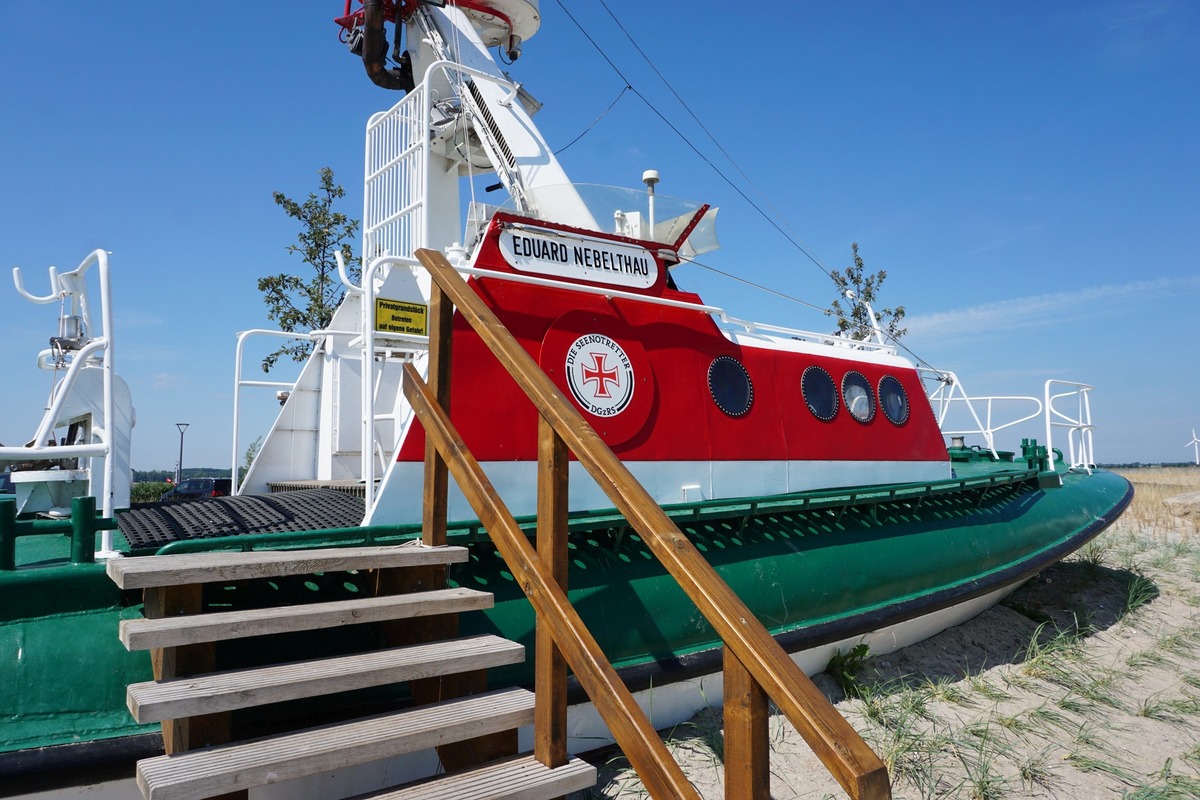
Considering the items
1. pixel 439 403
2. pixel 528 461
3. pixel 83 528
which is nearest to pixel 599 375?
pixel 528 461

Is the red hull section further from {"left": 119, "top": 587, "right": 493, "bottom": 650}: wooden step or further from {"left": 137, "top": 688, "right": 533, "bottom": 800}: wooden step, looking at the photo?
{"left": 137, "top": 688, "right": 533, "bottom": 800}: wooden step

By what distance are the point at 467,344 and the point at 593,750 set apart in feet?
8.02

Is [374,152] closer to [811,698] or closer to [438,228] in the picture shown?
[438,228]

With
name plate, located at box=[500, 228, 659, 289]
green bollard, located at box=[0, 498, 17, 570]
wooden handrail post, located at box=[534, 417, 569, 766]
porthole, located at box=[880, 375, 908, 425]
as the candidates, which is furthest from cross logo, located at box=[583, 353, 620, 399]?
porthole, located at box=[880, 375, 908, 425]

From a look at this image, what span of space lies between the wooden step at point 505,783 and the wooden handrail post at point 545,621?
0.07 meters

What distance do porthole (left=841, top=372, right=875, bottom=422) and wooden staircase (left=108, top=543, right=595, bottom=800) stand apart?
5251 mm

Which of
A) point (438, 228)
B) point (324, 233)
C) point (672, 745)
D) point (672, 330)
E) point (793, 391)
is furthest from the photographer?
point (324, 233)

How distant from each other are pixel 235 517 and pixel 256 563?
1.96 metres

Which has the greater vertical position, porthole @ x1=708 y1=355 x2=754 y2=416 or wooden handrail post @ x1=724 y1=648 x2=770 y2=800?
porthole @ x1=708 y1=355 x2=754 y2=416

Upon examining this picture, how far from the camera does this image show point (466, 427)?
4.87 metres

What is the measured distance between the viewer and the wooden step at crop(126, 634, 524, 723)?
238 cm

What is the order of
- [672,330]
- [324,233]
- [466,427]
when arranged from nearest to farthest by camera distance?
[466,427], [672,330], [324,233]

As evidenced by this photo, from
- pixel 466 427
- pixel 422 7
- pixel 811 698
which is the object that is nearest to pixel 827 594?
pixel 466 427

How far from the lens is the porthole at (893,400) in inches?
314
